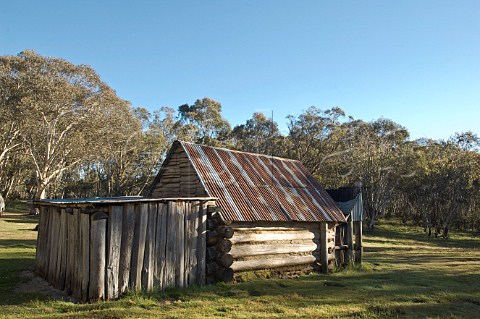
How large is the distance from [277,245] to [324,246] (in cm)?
259

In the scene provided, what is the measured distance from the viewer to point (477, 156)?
45656 mm

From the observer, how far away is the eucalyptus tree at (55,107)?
3400 centimetres

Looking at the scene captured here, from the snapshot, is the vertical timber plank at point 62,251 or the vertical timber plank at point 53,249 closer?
the vertical timber plank at point 62,251

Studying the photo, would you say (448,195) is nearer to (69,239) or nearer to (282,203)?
(282,203)

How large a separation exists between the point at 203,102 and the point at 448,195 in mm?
33072

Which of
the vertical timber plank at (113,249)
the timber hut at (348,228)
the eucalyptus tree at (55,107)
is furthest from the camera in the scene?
the eucalyptus tree at (55,107)

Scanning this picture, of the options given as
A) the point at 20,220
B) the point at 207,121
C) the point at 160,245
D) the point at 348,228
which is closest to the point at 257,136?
the point at 207,121

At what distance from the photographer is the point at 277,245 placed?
13664 mm

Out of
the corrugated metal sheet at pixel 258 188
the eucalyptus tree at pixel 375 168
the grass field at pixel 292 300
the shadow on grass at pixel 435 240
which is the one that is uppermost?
the eucalyptus tree at pixel 375 168

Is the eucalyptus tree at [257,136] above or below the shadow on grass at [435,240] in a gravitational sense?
above


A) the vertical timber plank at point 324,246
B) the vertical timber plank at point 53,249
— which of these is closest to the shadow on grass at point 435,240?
the vertical timber plank at point 324,246

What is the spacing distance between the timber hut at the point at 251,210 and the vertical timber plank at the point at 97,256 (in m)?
3.49

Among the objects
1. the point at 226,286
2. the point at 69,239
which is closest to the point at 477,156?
the point at 226,286

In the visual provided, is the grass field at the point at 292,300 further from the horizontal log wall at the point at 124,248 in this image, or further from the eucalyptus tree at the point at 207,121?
the eucalyptus tree at the point at 207,121
